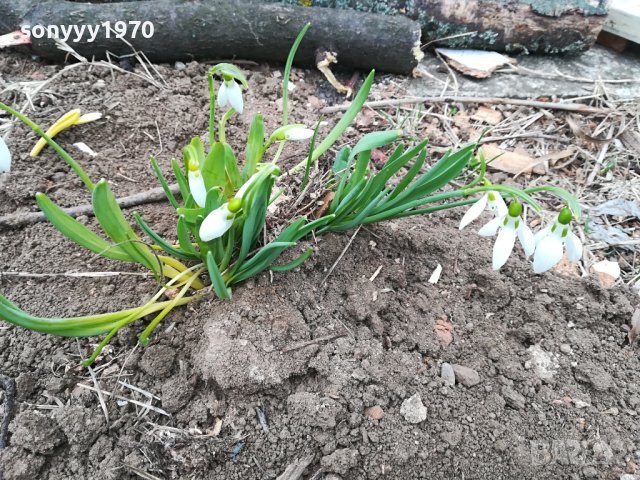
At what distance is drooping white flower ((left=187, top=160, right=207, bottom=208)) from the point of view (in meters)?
1.12

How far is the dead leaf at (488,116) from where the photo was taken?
2346 millimetres

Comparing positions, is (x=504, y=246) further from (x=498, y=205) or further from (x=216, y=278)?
(x=216, y=278)

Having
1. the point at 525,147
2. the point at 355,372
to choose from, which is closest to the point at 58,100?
the point at 355,372

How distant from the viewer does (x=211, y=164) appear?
4.14 ft

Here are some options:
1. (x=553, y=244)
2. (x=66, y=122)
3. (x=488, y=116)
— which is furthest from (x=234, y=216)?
(x=488, y=116)

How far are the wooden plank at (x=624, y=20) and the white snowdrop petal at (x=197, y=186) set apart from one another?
2.52 m

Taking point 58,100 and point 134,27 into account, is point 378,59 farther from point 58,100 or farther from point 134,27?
point 58,100

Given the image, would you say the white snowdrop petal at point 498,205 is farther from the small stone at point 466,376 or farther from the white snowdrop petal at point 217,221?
the white snowdrop petal at point 217,221

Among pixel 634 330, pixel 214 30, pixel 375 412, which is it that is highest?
pixel 214 30

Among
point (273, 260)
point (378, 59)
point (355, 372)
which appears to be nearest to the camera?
point (355, 372)

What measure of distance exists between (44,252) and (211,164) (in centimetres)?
63

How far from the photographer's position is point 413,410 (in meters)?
1.30

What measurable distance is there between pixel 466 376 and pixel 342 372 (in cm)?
33

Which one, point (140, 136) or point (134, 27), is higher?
point (134, 27)
